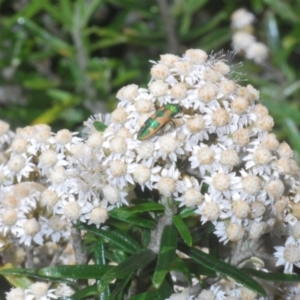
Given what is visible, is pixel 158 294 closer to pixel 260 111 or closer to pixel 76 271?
pixel 76 271

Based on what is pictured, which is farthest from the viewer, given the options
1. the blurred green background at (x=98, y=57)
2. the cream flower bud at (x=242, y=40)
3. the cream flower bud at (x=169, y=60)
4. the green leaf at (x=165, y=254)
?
the cream flower bud at (x=242, y=40)

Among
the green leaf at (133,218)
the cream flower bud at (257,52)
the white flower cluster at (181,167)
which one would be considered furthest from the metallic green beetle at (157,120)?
the cream flower bud at (257,52)

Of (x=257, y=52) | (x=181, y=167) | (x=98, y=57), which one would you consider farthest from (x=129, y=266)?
(x=98, y=57)

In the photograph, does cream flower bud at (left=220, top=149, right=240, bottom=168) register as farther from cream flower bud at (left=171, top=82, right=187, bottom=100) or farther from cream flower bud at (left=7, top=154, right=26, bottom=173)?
cream flower bud at (left=7, top=154, right=26, bottom=173)

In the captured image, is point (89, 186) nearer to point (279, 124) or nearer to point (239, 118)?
point (239, 118)

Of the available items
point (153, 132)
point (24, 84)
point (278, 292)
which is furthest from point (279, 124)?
point (153, 132)

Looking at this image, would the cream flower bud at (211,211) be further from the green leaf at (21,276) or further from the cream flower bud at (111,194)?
the green leaf at (21,276)
